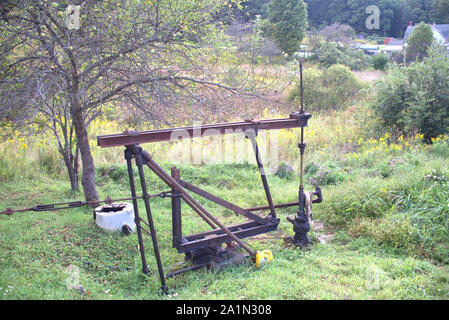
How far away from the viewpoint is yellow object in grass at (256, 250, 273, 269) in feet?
13.4

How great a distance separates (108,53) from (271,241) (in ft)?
9.95

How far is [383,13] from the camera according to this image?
35906 mm

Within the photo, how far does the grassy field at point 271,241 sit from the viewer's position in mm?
3629

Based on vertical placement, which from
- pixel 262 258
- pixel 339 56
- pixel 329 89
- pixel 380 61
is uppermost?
pixel 339 56

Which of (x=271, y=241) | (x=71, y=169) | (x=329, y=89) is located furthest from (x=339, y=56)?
(x=271, y=241)

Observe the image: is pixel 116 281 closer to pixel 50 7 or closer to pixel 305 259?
pixel 305 259

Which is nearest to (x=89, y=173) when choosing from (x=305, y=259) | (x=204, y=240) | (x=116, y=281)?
(x=116, y=281)

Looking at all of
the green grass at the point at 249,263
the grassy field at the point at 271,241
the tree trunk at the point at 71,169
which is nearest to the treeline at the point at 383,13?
the grassy field at the point at 271,241

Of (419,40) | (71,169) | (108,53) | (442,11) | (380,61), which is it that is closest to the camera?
(108,53)

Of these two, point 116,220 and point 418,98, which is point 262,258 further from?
point 418,98

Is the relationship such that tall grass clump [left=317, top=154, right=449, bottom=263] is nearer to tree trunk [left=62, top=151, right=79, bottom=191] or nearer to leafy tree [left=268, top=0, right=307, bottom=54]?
tree trunk [left=62, top=151, right=79, bottom=191]

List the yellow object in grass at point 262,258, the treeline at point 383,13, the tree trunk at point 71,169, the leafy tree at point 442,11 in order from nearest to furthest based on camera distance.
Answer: the yellow object in grass at point 262,258 → the tree trunk at point 71,169 → the leafy tree at point 442,11 → the treeline at point 383,13

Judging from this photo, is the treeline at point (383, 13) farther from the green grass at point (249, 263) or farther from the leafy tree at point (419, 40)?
the green grass at point (249, 263)

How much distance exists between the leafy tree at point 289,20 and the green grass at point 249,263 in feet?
57.8
